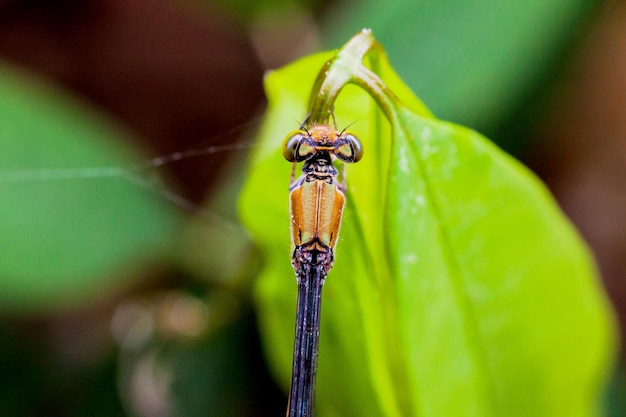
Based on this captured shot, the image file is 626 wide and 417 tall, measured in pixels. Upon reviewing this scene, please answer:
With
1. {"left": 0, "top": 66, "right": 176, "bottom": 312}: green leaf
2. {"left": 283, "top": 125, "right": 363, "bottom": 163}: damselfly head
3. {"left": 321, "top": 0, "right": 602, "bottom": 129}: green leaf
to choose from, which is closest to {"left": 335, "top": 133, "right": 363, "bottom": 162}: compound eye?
{"left": 283, "top": 125, "right": 363, "bottom": 163}: damselfly head

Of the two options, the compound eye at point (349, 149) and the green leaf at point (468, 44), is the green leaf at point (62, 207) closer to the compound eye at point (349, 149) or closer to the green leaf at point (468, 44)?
the green leaf at point (468, 44)

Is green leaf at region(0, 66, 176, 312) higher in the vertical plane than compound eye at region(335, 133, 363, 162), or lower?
higher

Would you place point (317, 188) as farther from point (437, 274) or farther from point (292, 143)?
point (437, 274)

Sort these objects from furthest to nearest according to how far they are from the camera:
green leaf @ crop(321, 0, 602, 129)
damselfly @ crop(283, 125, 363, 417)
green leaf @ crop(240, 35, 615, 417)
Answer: green leaf @ crop(321, 0, 602, 129)
damselfly @ crop(283, 125, 363, 417)
green leaf @ crop(240, 35, 615, 417)

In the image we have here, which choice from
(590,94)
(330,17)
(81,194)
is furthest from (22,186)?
(590,94)

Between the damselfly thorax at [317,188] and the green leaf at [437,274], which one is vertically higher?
the damselfly thorax at [317,188]

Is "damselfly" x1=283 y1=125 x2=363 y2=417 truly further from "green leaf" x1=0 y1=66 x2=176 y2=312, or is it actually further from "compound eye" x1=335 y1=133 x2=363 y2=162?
"green leaf" x1=0 y1=66 x2=176 y2=312

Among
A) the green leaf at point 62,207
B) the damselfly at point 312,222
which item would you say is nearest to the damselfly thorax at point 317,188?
the damselfly at point 312,222

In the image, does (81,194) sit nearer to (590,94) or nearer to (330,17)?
(330,17)
